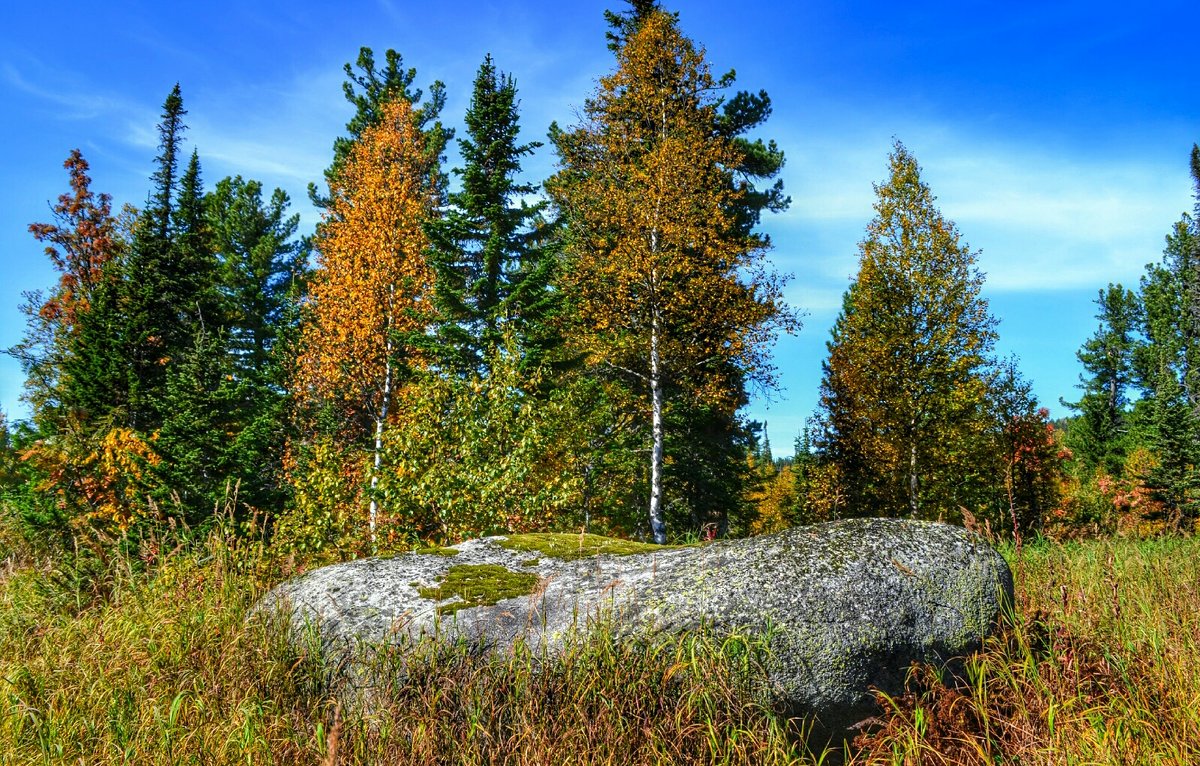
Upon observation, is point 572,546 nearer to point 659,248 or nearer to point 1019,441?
point 659,248

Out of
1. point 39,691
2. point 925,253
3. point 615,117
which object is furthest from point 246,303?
point 39,691

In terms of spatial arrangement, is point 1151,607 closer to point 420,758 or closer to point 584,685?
point 584,685

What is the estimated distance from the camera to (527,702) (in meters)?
3.42

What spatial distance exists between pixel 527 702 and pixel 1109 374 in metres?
48.4

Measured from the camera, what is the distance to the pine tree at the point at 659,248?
1474 centimetres

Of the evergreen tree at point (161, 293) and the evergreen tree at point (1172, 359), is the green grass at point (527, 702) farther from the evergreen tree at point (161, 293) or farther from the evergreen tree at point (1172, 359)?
the evergreen tree at point (1172, 359)

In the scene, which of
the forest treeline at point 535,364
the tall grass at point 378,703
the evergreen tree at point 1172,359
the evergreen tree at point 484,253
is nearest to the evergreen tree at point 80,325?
the forest treeline at point 535,364

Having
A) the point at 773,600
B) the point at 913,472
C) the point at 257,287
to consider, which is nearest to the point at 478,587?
the point at 773,600

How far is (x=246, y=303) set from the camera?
28.9 meters

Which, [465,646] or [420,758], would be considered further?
[465,646]

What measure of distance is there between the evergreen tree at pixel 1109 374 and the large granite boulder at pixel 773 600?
135 feet

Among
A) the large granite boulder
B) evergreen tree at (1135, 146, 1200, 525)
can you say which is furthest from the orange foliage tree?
evergreen tree at (1135, 146, 1200, 525)

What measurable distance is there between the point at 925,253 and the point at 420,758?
60.0ft

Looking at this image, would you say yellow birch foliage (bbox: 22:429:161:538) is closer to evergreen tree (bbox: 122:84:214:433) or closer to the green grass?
evergreen tree (bbox: 122:84:214:433)
